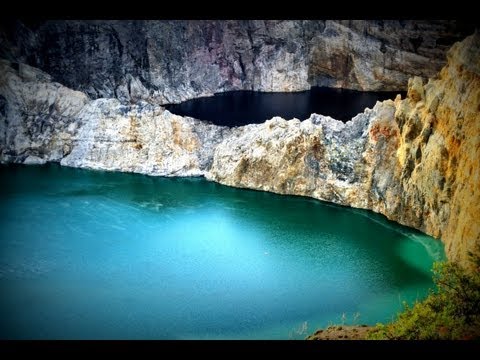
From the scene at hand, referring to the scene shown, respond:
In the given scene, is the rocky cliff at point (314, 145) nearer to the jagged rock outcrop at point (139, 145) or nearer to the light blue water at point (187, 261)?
the jagged rock outcrop at point (139, 145)

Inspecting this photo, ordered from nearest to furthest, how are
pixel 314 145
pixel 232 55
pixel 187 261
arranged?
pixel 187 261
pixel 314 145
pixel 232 55

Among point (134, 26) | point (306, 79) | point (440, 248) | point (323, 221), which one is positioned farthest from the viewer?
point (306, 79)

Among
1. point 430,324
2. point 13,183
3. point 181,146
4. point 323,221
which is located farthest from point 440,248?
point 13,183

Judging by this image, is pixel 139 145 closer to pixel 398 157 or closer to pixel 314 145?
pixel 314 145

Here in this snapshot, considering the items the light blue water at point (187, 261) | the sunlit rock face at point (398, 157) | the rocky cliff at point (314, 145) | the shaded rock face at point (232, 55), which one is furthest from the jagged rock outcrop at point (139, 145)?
the shaded rock face at point (232, 55)

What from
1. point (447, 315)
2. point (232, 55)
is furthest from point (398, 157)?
point (232, 55)
